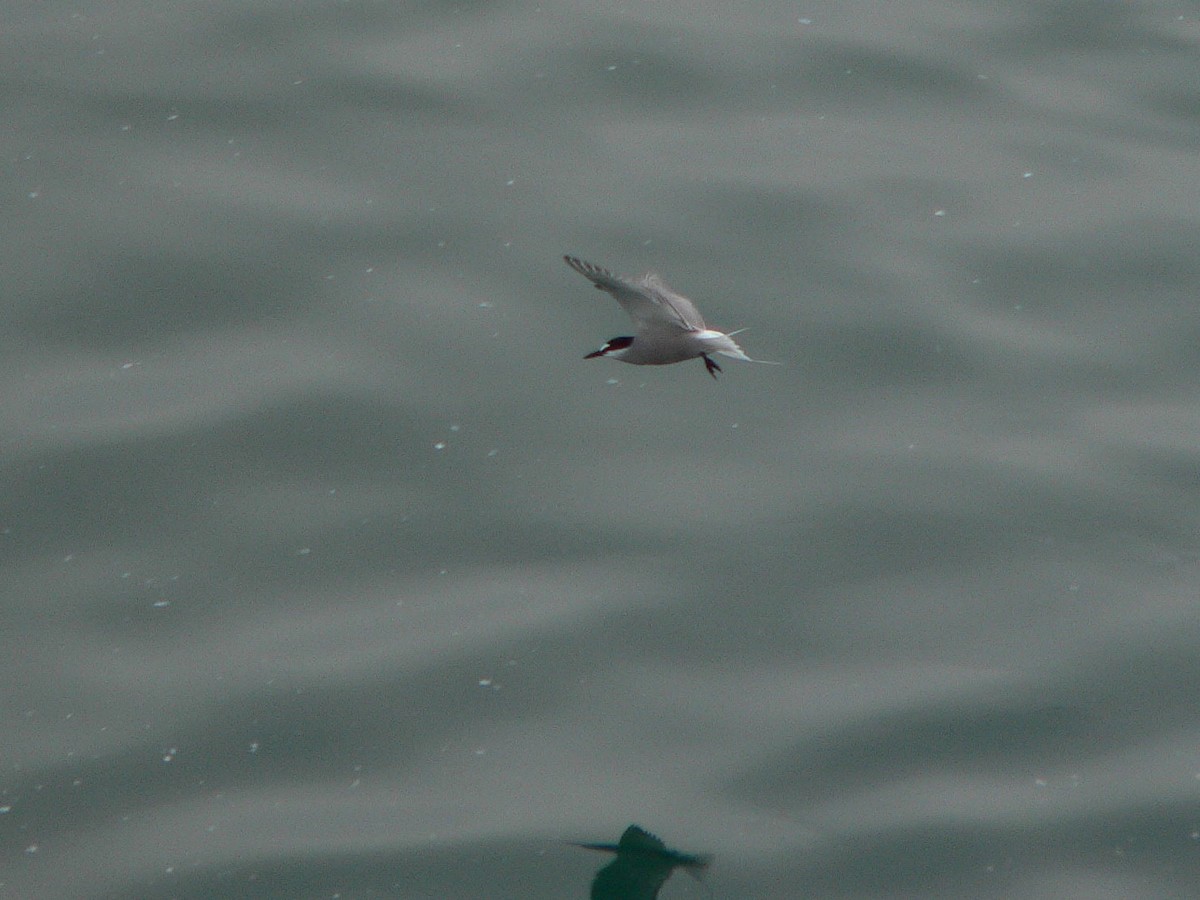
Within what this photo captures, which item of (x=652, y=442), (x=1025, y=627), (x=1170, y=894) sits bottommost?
(x=1170, y=894)

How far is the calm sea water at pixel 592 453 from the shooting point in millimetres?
8594

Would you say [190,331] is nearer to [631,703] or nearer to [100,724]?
[100,724]

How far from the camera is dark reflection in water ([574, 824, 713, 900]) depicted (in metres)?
8.28

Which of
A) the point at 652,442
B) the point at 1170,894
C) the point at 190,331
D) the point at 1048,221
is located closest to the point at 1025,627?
the point at 1170,894

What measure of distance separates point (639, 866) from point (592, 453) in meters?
2.78

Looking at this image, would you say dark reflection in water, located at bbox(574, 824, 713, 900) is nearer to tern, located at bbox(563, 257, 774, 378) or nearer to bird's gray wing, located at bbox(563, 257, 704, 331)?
tern, located at bbox(563, 257, 774, 378)

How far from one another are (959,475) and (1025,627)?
3.82ft

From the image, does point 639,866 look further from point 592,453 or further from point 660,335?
point 592,453

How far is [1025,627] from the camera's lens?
9.45 metres

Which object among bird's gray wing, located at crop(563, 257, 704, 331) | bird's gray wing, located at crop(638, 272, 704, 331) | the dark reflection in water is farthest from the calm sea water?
bird's gray wing, located at crop(563, 257, 704, 331)

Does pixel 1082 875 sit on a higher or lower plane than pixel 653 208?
lower

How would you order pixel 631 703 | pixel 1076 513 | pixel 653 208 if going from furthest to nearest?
1. pixel 653 208
2. pixel 1076 513
3. pixel 631 703

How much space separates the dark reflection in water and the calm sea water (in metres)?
0.07

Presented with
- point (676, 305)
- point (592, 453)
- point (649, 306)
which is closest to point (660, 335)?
point (649, 306)
